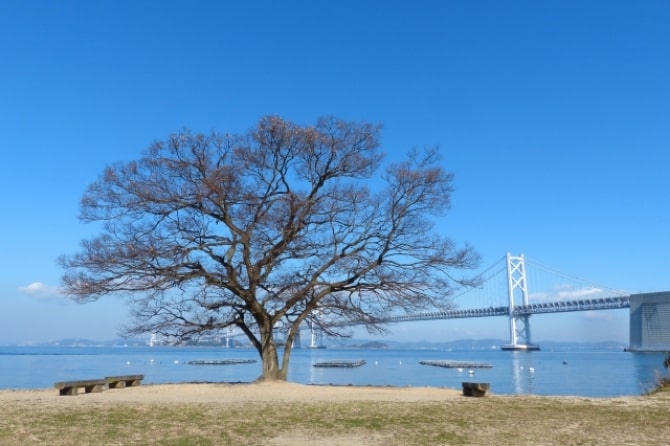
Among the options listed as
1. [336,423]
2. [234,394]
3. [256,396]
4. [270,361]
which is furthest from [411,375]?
[336,423]

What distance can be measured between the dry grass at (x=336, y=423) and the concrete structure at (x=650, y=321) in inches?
3471

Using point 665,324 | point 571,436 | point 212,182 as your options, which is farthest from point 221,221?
point 665,324

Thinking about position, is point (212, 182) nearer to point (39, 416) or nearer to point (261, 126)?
point (261, 126)

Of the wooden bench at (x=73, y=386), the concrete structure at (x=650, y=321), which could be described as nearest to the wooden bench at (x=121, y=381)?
the wooden bench at (x=73, y=386)

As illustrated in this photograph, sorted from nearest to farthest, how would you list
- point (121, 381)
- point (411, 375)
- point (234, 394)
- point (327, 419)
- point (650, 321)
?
point (327, 419), point (234, 394), point (121, 381), point (411, 375), point (650, 321)

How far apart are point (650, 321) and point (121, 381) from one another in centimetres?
9267

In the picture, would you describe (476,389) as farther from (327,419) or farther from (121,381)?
(121,381)

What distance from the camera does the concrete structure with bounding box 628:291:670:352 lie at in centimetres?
8931

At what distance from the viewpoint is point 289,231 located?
1753cm

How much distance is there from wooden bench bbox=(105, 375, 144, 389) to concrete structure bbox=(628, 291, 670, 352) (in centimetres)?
8922

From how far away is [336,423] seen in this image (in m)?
9.86

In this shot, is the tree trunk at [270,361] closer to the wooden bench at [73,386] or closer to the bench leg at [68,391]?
the wooden bench at [73,386]

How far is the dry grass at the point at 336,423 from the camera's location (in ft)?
27.6

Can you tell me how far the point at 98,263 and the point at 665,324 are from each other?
9351cm
